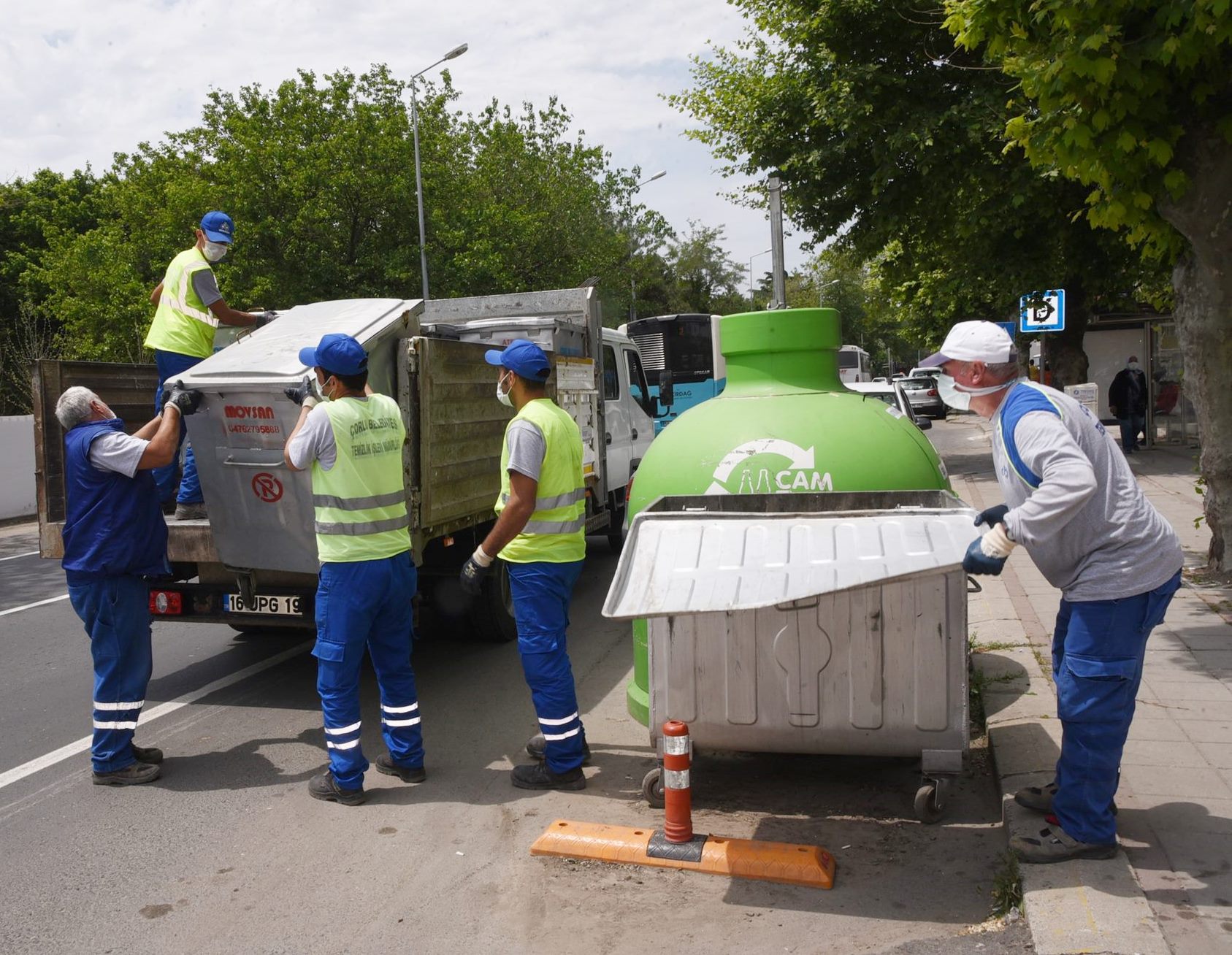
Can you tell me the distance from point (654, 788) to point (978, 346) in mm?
2299

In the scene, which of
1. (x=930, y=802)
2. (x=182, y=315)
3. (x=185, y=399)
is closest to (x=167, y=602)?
(x=185, y=399)

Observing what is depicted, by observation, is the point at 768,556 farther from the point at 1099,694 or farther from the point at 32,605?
the point at 32,605

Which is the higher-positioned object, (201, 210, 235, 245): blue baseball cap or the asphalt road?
(201, 210, 235, 245): blue baseball cap

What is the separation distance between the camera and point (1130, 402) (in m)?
21.4

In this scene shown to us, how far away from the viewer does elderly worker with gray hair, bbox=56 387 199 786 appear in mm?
5211

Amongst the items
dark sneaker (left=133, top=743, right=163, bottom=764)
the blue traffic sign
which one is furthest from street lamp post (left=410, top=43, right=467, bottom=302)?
dark sneaker (left=133, top=743, right=163, bottom=764)

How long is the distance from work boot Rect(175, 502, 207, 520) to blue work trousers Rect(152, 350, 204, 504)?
0.02 metres

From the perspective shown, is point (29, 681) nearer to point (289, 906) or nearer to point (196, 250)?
point (196, 250)

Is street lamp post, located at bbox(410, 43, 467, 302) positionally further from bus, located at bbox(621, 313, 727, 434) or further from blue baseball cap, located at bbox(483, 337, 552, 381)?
blue baseball cap, located at bbox(483, 337, 552, 381)

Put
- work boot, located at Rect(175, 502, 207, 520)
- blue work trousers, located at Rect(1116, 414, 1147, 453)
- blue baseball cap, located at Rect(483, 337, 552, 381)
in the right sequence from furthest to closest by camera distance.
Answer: blue work trousers, located at Rect(1116, 414, 1147, 453) → work boot, located at Rect(175, 502, 207, 520) → blue baseball cap, located at Rect(483, 337, 552, 381)

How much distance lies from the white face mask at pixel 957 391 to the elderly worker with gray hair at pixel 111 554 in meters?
3.58

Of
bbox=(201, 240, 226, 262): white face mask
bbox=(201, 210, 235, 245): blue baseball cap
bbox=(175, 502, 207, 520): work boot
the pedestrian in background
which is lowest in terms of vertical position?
the pedestrian in background

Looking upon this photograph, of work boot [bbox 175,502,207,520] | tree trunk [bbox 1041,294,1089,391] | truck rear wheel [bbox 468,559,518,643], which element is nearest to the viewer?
work boot [bbox 175,502,207,520]

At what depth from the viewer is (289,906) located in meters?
3.96
